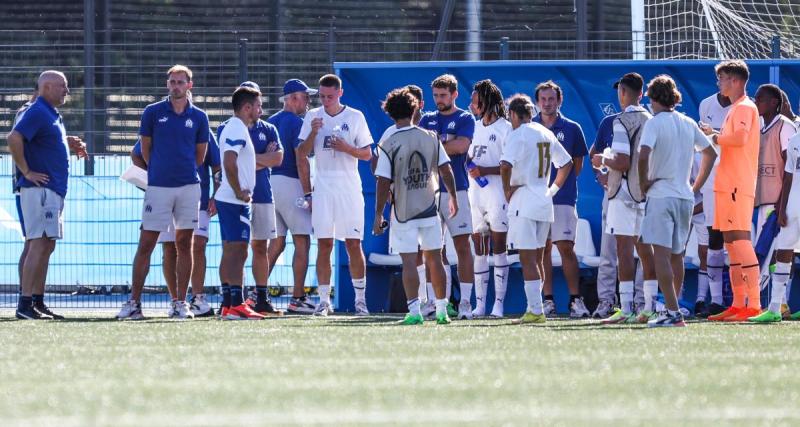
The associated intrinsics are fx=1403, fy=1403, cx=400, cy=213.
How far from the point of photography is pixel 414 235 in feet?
33.4

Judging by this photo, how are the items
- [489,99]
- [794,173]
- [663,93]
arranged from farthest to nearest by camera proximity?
[489,99] → [794,173] → [663,93]

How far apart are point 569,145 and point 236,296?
3.07 m

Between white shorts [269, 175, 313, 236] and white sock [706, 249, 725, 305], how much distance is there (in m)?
3.51

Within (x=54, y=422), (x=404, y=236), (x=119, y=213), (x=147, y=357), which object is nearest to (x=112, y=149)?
(x=119, y=213)

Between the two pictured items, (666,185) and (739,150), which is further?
(739,150)

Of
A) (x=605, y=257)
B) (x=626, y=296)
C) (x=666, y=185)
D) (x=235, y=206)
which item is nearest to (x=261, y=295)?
(x=235, y=206)

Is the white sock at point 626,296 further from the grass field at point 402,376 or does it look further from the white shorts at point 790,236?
the grass field at point 402,376

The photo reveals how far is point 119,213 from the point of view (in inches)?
562

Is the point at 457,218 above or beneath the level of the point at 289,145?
beneath

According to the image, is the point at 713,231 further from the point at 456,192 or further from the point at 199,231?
the point at 199,231

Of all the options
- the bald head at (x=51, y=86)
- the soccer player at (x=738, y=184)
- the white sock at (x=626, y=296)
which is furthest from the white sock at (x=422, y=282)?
the bald head at (x=51, y=86)

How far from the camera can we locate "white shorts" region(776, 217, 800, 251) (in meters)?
10.6

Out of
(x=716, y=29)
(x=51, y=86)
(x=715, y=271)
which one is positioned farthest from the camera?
(x=716, y=29)

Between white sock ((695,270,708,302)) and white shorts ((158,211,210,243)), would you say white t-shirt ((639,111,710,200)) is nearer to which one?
white sock ((695,270,708,302))
